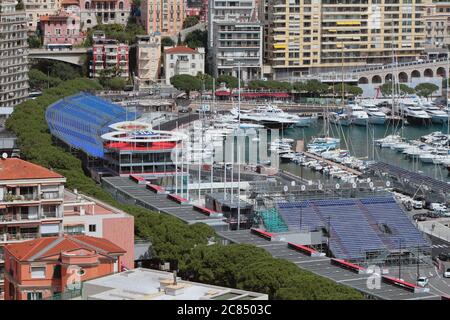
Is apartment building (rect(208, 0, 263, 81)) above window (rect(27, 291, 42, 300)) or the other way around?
above

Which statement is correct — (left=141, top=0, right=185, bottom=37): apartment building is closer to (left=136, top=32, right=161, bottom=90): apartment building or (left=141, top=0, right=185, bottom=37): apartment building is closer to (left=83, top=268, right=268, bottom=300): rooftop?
(left=136, top=32, right=161, bottom=90): apartment building

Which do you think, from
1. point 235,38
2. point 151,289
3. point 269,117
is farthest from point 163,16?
point 151,289

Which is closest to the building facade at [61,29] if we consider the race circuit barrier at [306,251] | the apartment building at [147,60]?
the apartment building at [147,60]

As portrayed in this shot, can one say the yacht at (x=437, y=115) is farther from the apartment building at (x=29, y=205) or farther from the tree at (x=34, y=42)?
the apartment building at (x=29, y=205)

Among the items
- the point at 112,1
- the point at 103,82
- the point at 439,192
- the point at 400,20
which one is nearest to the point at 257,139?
the point at 439,192

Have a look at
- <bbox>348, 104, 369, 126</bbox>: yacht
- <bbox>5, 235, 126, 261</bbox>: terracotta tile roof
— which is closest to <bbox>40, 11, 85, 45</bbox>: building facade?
<bbox>348, 104, 369, 126</bbox>: yacht

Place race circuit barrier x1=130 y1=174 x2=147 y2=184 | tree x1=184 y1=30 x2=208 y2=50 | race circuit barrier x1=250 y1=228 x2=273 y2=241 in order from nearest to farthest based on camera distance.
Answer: race circuit barrier x1=250 y1=228 x2=273 y2=241, race circuit barrier x1=130 y1=174 x2=147 y2=184, tree x1=184 y1=30 x2=208 y2=50

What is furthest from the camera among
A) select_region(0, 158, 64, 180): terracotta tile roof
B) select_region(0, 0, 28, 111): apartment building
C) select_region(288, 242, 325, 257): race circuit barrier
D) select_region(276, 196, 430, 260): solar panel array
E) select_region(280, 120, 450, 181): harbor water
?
select_region(0, 0, 28, 111): apartment building

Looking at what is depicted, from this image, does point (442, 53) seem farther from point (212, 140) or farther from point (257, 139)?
point (212, 140)
